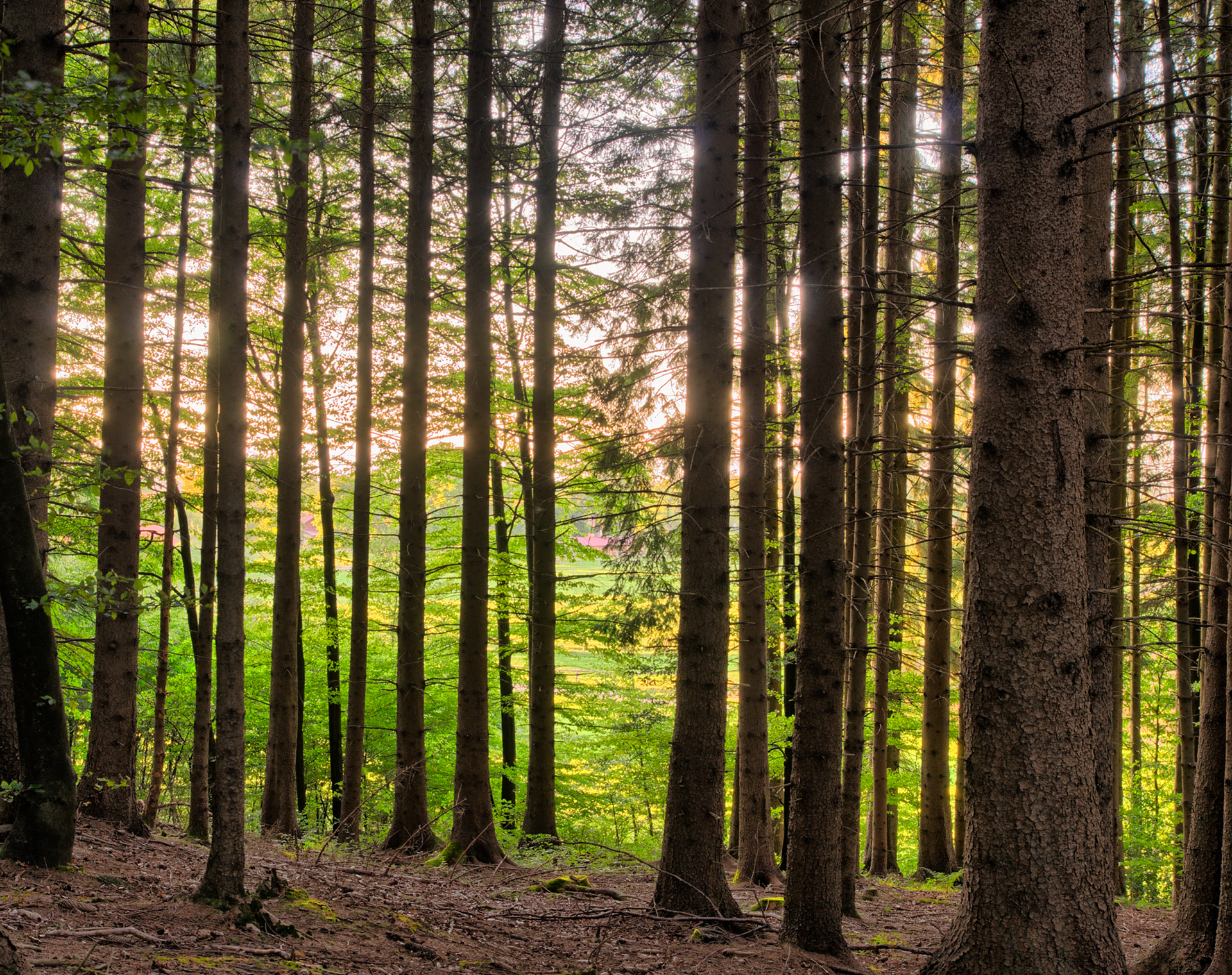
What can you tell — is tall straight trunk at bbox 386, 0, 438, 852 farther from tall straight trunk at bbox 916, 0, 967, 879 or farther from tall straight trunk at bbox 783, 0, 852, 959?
tall straight trunk at bbox 916, 0, 967, 879

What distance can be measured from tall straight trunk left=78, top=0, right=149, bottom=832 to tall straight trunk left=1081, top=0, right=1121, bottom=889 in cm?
783

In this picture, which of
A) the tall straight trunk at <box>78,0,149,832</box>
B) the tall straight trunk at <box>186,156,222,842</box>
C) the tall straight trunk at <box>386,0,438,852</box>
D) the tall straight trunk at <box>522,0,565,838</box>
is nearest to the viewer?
the tall straight trunk at <box>78,0,149,832</box>

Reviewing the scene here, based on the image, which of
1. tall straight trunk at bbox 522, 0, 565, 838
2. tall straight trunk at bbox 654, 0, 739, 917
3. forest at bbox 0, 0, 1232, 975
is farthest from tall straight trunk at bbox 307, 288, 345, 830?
tall straight trunk at bbox 654, 0, 739, 917

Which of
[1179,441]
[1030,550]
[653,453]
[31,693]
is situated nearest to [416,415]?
[653,453]

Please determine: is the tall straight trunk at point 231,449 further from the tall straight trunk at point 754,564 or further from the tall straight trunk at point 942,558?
the tall straight trunk at point 942,558

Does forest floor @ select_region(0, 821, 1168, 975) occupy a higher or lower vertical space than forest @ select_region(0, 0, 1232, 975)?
lower

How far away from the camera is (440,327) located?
51.0ft

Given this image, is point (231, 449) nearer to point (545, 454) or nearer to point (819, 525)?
point (819, 525)

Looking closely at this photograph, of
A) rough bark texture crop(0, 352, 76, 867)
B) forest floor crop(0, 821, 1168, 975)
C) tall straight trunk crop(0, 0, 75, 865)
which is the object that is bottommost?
forest floor crop(0, 821, 1168, 975)

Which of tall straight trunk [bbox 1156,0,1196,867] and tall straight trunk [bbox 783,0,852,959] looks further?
tall straight trunk [bbox 1156,0,1196,867]

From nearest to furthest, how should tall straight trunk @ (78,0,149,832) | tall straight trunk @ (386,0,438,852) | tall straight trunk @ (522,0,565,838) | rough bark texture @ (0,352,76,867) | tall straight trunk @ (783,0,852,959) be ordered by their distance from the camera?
rough bark texture @ (0,352,76,867)
tall straight trunk @ (783,0,852,959)
tall straight trunk @ (78,0,149,832)
tall straight trunk @ (386,0,438,852)
tall straight trunk @ (522,0,565,838)

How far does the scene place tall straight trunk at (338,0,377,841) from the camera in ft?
36.2

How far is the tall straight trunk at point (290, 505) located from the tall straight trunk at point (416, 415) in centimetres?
138

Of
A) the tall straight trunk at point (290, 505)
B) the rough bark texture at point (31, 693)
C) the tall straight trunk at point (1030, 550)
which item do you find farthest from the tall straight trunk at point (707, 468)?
the tall straight trunk at point (290, 505)
